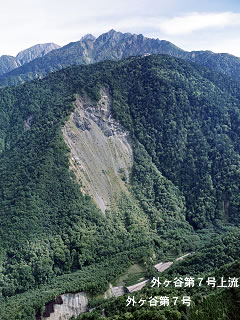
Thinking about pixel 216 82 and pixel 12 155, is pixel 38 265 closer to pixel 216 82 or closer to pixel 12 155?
pixel 12 155

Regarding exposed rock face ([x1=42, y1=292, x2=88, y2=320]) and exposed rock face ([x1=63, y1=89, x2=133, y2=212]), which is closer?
exposed rock face ([x1=42, y1=292, x2=88, y2=320])

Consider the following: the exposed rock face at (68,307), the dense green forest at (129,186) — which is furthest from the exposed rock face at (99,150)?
the exposed rock face at (68,307)

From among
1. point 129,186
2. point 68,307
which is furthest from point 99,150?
point 68,307

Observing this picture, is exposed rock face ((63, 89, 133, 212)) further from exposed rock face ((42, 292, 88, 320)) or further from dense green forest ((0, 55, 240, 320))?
exposed rock face ((42, 292, 88, 320))

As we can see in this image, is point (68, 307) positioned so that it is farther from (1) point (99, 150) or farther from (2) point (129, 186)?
(1) point (99, 150)

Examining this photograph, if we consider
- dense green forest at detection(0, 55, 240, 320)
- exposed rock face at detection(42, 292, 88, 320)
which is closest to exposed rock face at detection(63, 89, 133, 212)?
dense green forest at detection(0, 55, 240, 320)

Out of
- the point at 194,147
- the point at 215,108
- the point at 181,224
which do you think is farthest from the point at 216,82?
the point at 181,224

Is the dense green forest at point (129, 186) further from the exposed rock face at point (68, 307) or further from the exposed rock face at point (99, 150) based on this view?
the exposed rock face at point (99, 150)
